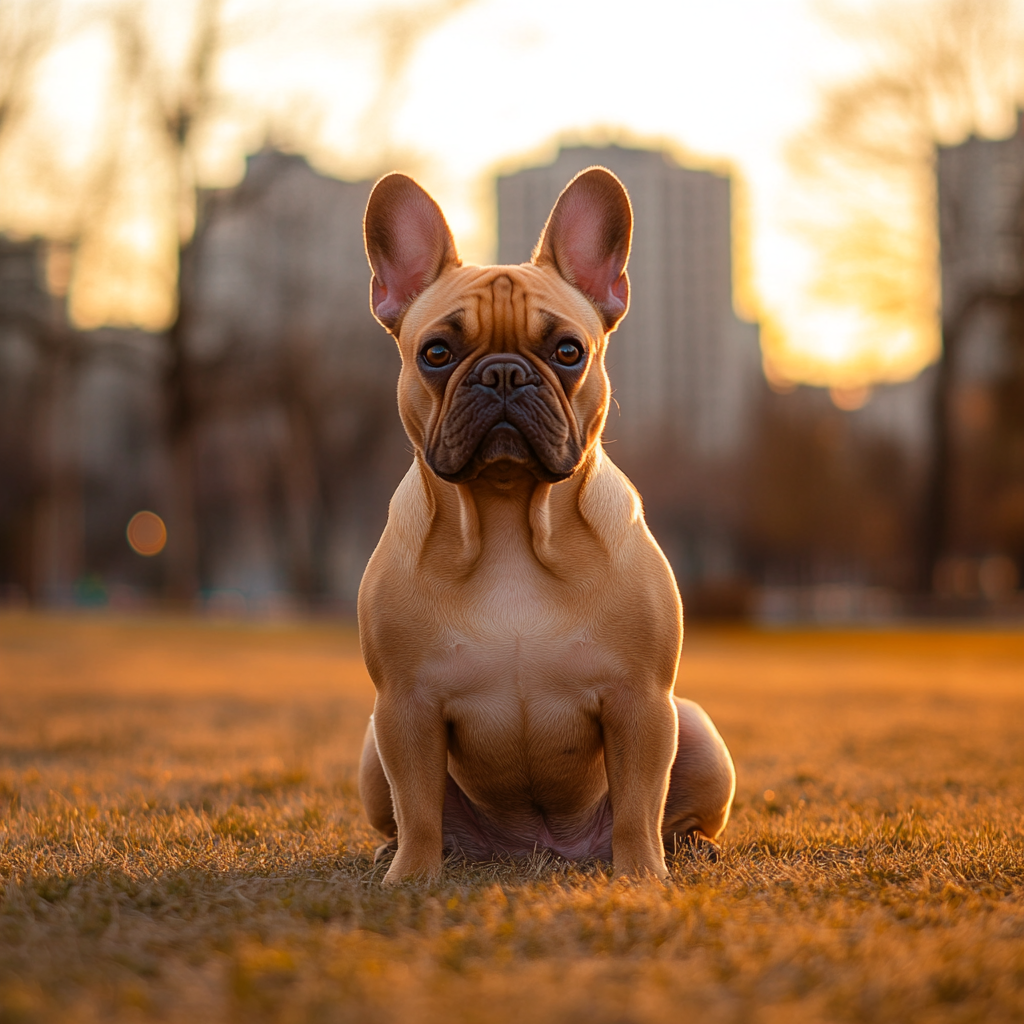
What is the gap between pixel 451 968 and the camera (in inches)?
81.9

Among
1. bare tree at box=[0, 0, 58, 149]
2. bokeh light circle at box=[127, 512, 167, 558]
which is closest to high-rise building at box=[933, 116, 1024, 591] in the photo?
bare tree at box=[0, 0, 58, 149]

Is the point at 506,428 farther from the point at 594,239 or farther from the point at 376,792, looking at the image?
the point at 376,792

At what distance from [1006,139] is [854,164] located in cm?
360

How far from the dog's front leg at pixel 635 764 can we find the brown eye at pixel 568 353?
0.97 metres

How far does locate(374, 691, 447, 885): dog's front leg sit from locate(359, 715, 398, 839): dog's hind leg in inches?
14.7

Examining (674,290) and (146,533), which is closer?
(146,533)

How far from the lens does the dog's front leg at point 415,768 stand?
10.2ft

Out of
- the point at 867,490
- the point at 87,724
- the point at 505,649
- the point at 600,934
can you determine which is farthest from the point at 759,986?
the point at 867,490

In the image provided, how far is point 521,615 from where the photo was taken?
3.11 meters

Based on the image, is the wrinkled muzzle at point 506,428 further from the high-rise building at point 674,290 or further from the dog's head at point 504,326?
the high-rise building at point 674,290

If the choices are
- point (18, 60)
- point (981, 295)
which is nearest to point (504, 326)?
point (18, 60)

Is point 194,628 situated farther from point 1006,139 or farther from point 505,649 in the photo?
point 1006,139

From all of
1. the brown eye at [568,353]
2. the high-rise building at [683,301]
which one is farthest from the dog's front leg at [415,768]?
the high-rise building at [683,301]

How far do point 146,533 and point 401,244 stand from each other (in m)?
56.1
